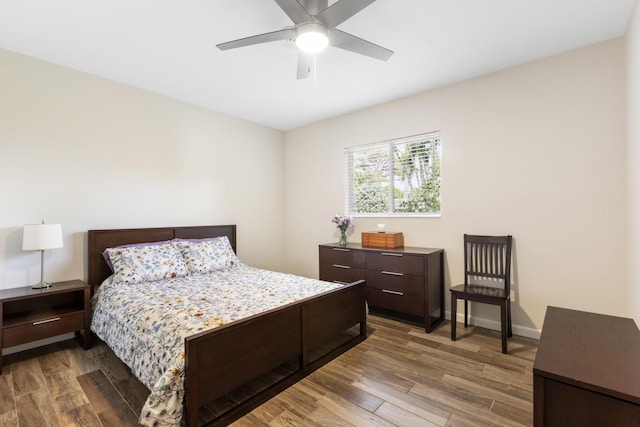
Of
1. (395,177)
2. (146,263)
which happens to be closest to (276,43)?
(395,177)

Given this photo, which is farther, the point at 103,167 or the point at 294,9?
the point at 103,167

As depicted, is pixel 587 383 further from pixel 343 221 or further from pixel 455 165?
pixel 343 221

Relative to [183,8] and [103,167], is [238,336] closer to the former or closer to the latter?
[183,8]

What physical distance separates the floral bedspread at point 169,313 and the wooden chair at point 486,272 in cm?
125

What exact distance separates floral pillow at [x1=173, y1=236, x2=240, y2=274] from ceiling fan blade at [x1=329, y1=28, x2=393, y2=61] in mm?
2553

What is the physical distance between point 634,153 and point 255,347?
2.85 meters

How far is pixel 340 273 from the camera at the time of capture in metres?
3.78

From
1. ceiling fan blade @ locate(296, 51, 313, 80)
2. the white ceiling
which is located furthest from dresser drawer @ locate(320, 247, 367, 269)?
ceiling fan blade @ locate(296, 51, 313, 80)

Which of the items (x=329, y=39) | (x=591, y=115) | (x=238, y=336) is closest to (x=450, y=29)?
(x=329, y=39)

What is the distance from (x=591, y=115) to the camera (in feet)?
8.43

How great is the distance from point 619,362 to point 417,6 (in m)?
2.23

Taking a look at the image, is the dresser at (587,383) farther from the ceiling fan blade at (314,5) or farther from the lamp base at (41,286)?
the lamp base at (41,286)

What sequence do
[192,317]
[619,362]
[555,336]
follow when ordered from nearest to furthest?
[619,362] → [555,336] → [192,317]

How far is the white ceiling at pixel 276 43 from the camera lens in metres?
2.09
